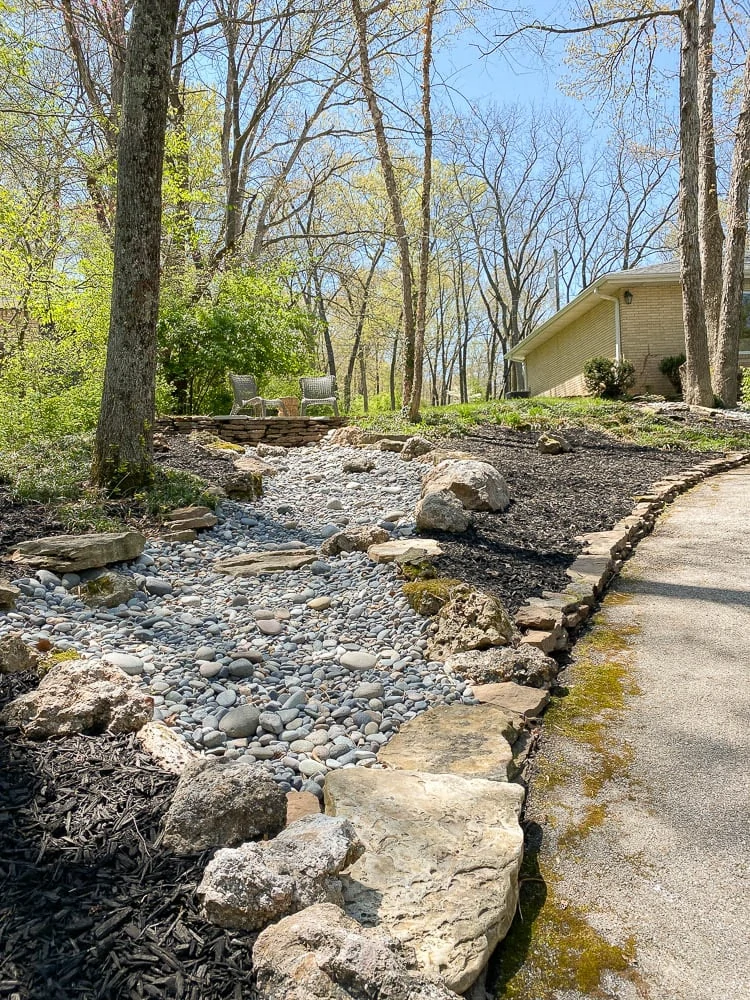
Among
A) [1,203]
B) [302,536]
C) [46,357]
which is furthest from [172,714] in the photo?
[1,203]

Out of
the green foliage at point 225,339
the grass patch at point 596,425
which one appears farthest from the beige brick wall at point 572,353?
the green foliage at point 225,339

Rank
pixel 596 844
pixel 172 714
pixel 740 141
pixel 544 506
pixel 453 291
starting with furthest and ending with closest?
pixel 453 291 → pixel 740 141 → pixel 544 506 → pixel 172 714 → pixel 596 844

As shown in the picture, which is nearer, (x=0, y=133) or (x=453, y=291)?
(x=0, y=133)

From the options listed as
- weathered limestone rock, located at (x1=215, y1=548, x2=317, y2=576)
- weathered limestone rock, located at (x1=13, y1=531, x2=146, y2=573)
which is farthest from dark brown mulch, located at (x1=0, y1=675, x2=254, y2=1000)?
weathered limestone rock, located at (x1=215, y1=548, x2=317, y2=576)

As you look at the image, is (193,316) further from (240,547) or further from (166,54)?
(240,547)

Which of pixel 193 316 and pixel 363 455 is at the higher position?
pixel 193 316

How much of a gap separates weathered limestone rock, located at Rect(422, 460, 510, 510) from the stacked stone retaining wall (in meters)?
4.48

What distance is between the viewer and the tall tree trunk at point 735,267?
11.1 meters

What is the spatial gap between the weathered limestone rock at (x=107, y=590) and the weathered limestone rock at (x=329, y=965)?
2354mm

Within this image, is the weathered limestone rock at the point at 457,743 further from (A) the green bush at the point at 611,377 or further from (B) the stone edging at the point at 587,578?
(A) the green bush at the point at 611,377

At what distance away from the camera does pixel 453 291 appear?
111ft

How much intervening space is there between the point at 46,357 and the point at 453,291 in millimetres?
29034

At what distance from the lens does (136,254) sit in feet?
15.3

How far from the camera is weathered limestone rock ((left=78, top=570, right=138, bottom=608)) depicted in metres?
3.33
